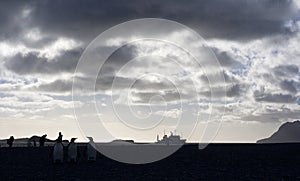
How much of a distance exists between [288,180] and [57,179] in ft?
47.5

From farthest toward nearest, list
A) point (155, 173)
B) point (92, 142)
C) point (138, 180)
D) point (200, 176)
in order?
1. point (92, 142)
2. point (155, 173)
3. point (200, 176)
4. point (138, 180)

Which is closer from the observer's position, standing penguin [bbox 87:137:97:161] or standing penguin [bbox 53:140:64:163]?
standing penguin [bbox 53:140:64:163]

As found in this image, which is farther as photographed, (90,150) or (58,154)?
(90,150)

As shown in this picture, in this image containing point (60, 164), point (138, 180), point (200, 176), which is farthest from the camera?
point (60, 164)

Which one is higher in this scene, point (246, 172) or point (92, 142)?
point (92, 142)

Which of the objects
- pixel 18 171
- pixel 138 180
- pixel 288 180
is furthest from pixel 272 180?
pixel 18 171

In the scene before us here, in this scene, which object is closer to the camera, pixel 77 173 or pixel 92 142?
pixel 77 173

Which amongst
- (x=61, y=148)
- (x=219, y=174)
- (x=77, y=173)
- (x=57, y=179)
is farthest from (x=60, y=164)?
(x=219, y=174)

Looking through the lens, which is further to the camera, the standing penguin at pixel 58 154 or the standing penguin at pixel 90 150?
the standing penguin at pixel 90 150

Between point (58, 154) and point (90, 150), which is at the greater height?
point (90, 150)

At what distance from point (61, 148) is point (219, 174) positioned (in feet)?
51.4

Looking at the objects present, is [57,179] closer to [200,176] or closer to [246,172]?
[200,176]

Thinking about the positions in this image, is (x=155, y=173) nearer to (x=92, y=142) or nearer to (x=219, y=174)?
(x=219, y=174)

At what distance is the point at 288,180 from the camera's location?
1151 inches
